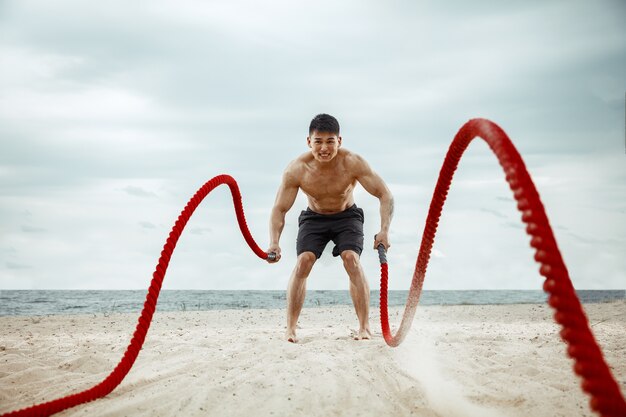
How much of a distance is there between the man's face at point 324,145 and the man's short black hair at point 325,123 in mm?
40

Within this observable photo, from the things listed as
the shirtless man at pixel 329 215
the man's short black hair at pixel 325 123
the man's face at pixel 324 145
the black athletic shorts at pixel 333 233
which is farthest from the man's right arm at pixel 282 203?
the man's short black hair at pixel 325 123

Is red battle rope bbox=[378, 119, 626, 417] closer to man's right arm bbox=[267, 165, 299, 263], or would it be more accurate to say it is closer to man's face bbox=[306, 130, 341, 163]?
man's face bbox=[306, 130, 341, 163]

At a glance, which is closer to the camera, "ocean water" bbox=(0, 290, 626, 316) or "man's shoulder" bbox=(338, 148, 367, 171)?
"man's shoulder" bbox=(338, 148, 367, 171)

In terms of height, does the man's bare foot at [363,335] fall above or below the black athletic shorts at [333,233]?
below

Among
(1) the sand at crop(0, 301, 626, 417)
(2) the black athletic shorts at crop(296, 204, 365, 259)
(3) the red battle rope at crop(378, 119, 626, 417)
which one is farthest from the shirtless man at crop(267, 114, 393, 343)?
(3) the red battle rope at crop(378, 119, 626, 417)

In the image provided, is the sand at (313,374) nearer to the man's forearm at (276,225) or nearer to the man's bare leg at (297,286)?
the man's bare leg at (297,286)

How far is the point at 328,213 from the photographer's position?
17.5 ft

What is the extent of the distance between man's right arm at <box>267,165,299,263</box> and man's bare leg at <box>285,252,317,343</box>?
320mm

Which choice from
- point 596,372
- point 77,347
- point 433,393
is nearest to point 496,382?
point 433,393

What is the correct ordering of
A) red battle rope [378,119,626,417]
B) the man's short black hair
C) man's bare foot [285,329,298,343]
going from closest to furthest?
red battle rope [378,119,626,417], the man's short black hair, man's bare foot [285,329,298,343]

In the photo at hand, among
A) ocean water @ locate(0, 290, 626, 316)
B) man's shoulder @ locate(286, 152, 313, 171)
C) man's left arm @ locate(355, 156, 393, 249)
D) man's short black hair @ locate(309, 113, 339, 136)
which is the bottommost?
ocean water @ locate(0, 290, 626, 316)

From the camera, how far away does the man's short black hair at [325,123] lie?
4688 millimetres

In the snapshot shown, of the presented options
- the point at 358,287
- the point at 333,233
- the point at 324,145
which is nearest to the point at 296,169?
the point at 324,145

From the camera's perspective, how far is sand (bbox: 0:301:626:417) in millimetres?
2814
